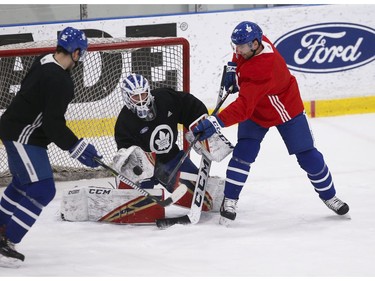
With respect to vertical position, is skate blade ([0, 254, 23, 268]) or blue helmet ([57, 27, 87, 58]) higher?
blue helmet ([57, 27, 87, 58])

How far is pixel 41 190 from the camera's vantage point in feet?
12.2

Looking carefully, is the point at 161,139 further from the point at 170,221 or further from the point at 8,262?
the point at 8,262

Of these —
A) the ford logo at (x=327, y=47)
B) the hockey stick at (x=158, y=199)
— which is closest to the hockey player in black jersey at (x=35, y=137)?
the hockey stick at (x=158, y=199)

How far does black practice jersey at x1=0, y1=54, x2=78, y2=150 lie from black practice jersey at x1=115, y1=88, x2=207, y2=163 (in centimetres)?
64

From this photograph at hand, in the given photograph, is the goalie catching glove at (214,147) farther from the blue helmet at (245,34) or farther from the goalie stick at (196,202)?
the blue helmet at (245,34)

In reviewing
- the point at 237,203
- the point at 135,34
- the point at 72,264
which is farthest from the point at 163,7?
the point at 72,264

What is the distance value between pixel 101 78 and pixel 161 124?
1.37 metres

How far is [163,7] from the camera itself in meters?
6.56

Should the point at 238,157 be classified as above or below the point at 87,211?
above

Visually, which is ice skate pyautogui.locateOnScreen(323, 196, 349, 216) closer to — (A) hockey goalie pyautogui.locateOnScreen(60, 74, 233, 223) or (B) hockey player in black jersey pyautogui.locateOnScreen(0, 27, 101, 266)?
(A) hockey goalie pyautogui.locateOnScreen(60, 74, 233, 223)

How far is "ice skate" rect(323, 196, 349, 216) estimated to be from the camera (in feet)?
14.6

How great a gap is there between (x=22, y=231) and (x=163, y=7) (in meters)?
3.14

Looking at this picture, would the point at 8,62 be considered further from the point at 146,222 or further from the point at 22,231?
the point at 22,231

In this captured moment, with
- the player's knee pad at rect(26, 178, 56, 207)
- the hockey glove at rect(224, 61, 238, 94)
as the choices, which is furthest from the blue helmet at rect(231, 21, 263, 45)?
the player's knee pad at rect(26, 178, 56, 207)
